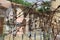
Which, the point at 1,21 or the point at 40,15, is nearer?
the point at 40,15

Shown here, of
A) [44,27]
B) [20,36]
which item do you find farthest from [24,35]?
[44,27]

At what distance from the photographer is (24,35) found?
285 cm

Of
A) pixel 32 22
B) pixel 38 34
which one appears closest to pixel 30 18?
pixel 32 22

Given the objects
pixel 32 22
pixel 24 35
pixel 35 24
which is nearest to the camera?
pixel 32 22

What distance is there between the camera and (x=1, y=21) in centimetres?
267

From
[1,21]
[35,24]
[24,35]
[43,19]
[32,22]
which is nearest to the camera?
[43,19]

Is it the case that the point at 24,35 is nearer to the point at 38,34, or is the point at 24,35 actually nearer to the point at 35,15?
the point at 38,34

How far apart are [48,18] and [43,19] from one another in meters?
0.17

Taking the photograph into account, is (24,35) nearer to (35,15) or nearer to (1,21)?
(1,21)

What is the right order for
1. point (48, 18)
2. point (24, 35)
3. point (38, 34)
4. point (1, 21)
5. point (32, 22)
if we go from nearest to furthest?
point (48, 18) < point (32, 22) < point (1, 21) < point (24, 35) < point (38, 34)

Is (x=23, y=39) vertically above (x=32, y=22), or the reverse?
(x=32, y=22)

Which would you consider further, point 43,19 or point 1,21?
point 1,21

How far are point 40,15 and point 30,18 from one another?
0.26 metres

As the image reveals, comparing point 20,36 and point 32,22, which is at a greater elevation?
point 32,22
